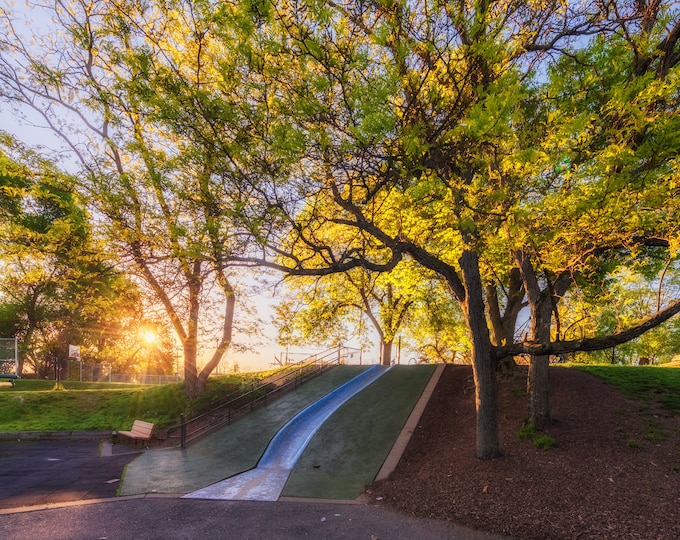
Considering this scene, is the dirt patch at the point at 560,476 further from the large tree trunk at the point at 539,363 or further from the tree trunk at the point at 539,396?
the large tree trunk at the point at 539,363

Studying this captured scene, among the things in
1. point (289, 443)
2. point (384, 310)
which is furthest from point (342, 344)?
point (289, 443)

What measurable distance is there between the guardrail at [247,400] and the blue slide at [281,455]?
7.44ft

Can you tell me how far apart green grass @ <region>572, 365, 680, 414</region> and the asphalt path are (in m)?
8.41

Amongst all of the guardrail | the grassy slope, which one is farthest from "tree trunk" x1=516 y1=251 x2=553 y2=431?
the guardrail

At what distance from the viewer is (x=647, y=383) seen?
12.5m

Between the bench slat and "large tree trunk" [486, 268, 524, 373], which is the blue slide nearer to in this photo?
the bench slat

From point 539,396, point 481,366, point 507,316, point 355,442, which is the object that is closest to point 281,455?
point 355,442

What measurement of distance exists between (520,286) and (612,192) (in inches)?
290

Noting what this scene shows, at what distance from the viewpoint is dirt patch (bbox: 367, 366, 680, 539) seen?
5.61m

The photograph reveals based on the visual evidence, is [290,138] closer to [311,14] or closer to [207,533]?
[311,14]

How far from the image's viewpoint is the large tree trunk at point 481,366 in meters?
7.83

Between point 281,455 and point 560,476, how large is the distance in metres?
6.61

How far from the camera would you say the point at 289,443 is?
37.0ft

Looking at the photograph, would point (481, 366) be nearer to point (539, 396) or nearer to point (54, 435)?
point (539, 396)
